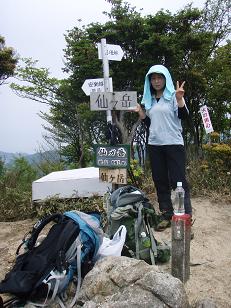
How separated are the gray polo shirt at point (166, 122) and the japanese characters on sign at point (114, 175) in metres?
0.58

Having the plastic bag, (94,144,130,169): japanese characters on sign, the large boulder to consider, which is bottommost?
the large boulder

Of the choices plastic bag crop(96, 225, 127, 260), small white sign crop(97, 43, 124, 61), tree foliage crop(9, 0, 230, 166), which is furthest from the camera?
tree foliage crop(9, 0, 230, 166)

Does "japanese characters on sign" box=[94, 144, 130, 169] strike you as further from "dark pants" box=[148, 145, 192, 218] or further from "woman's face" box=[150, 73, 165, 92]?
"woman's face" box=[150, 73, 165, 92]

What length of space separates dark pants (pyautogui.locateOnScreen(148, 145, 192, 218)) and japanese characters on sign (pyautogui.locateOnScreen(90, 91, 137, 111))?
22.3 inches

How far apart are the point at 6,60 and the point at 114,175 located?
721 centimetres

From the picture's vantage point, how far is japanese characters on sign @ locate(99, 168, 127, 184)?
4855 mm

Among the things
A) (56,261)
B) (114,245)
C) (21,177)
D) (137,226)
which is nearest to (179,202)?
(137,226)

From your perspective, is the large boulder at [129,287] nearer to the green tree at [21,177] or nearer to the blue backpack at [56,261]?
the blue backpack at [56,261]

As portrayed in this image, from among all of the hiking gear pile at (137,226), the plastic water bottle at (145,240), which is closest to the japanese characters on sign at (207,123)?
the hiking gear pile at (137,226)

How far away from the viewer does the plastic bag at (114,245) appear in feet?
12.1

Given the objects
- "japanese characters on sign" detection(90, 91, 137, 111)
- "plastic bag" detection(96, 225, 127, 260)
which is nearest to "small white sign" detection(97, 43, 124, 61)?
"japanese characters on sign" detection(90, 91, 137, 111)

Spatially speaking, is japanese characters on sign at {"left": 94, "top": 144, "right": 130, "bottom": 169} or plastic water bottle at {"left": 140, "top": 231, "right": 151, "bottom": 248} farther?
japanese characters on sign at {"left": 94, "top": 144, "right": 130, "bottom": 169}

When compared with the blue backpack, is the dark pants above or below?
above

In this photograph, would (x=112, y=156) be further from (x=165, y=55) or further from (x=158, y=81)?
(x=165, y=55)
